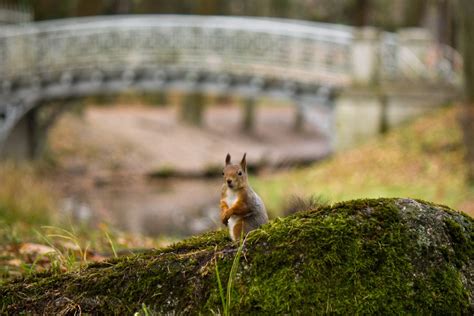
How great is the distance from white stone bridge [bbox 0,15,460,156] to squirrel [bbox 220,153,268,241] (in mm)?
19845

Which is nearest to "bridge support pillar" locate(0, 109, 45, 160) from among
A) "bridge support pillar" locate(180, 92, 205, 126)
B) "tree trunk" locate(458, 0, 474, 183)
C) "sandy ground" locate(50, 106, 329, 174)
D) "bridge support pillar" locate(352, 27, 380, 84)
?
"sandy ground" locate(50, 106, 329, 174)

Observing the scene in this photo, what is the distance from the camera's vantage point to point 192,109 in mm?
34375

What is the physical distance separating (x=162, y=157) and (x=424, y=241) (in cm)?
2595

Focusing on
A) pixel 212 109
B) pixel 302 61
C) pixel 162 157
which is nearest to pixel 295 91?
pixel 302 61

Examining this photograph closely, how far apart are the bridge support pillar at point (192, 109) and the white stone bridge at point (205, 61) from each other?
9.06m

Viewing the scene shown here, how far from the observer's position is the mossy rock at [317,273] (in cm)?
301

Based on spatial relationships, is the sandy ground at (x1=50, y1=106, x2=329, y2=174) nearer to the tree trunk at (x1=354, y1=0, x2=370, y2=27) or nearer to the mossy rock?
the tree trunk at (x1=354, y1=0, x2=370, y2=27)

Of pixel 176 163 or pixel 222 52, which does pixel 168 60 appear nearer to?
pixel 222 52

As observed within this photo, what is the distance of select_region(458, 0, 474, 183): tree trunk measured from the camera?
47.3ft

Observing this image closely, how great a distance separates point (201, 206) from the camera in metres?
20.3

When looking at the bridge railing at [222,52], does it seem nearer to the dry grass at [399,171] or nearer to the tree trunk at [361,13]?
the dry grass at [399,171]

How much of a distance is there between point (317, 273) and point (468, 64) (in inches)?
487

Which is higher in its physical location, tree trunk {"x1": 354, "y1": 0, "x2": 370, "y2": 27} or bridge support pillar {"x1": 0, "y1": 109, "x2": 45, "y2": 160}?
tree trunk {"x1": 354, "y1": 0, "x2": 370, "y2": 27}

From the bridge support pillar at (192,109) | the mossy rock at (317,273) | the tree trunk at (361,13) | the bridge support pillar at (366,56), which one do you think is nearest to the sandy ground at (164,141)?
the bridge support pillar at (192,109)
